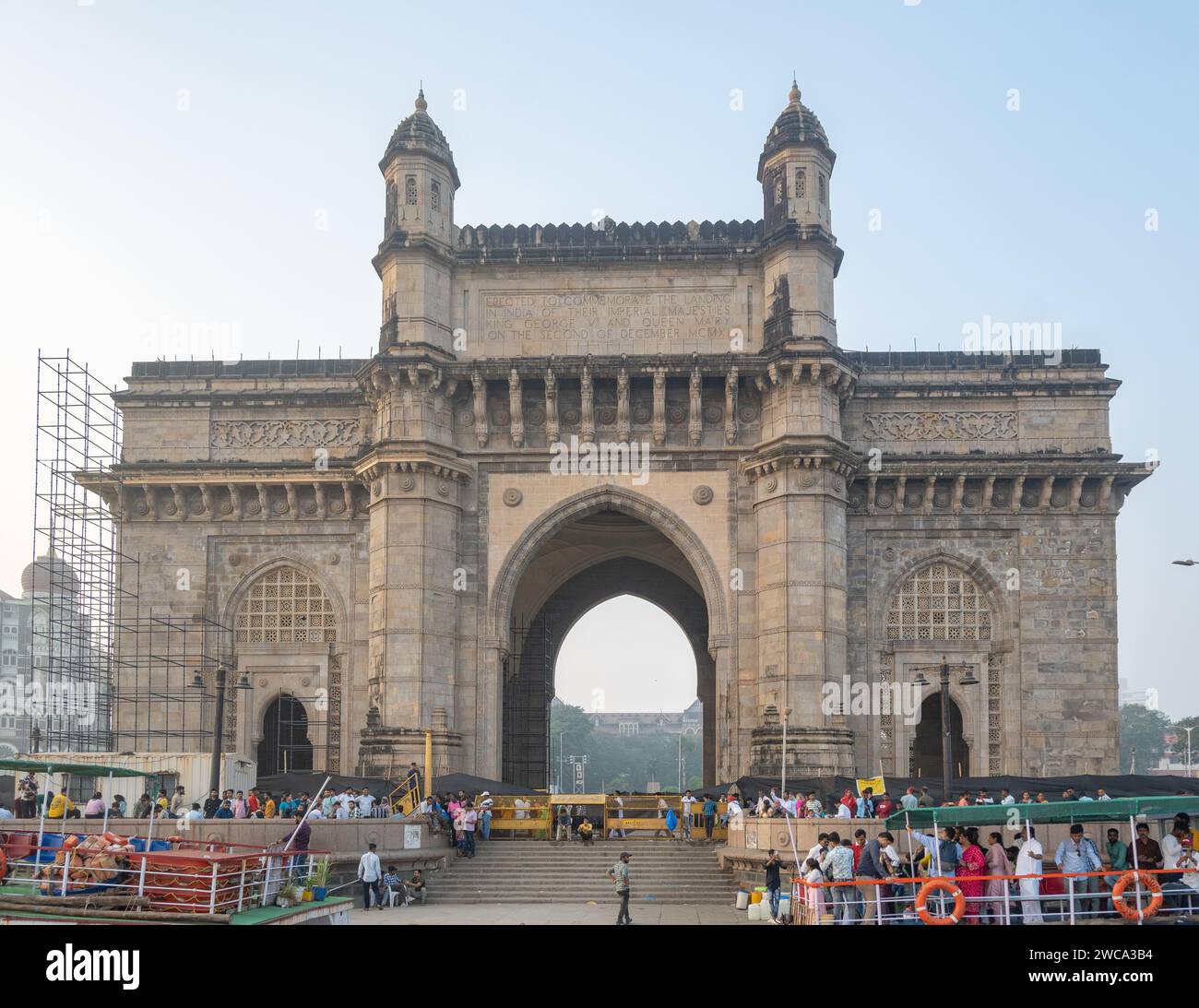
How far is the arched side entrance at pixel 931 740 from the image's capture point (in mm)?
37625

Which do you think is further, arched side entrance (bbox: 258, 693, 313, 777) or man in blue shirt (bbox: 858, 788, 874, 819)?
arched side entrance (bbox: 258, 693, 313, 777)

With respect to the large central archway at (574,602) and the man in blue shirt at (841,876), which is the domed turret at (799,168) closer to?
the large central archway at (574,602)

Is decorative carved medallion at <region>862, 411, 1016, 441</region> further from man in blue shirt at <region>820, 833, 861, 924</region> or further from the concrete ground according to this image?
man in blue shirt at <region>820, 833, 861, 924</region>

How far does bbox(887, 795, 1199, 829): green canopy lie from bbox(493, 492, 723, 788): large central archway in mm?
20448

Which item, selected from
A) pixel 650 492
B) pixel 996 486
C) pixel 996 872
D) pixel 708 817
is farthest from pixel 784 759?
pixel 996 872

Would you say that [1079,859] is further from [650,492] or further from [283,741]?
[283,741]

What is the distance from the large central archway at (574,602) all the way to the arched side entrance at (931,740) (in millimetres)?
5627

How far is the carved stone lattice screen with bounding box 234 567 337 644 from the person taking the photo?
3756 centimetres

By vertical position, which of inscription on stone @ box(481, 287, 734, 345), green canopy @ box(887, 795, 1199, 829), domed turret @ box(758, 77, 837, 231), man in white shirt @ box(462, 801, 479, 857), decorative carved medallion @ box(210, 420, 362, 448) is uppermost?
domed turret @ box(758, 77, 837, 231)

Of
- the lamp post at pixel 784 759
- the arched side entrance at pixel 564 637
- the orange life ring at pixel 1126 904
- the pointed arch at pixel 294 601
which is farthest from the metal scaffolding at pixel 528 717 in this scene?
the orange life ring at pixel 1126 904

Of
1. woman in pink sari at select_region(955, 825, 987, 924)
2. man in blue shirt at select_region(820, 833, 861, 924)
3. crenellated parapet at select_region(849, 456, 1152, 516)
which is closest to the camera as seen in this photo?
woman in pink sari at select_region(955, 825, 987, 924)

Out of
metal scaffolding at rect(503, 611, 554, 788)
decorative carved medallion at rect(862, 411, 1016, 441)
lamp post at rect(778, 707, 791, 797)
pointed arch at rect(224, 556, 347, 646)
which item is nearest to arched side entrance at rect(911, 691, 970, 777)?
lamp post at rect(778, 707, 791, 797)

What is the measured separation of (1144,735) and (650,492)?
12035 centimetres

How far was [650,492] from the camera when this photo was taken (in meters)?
35.9
